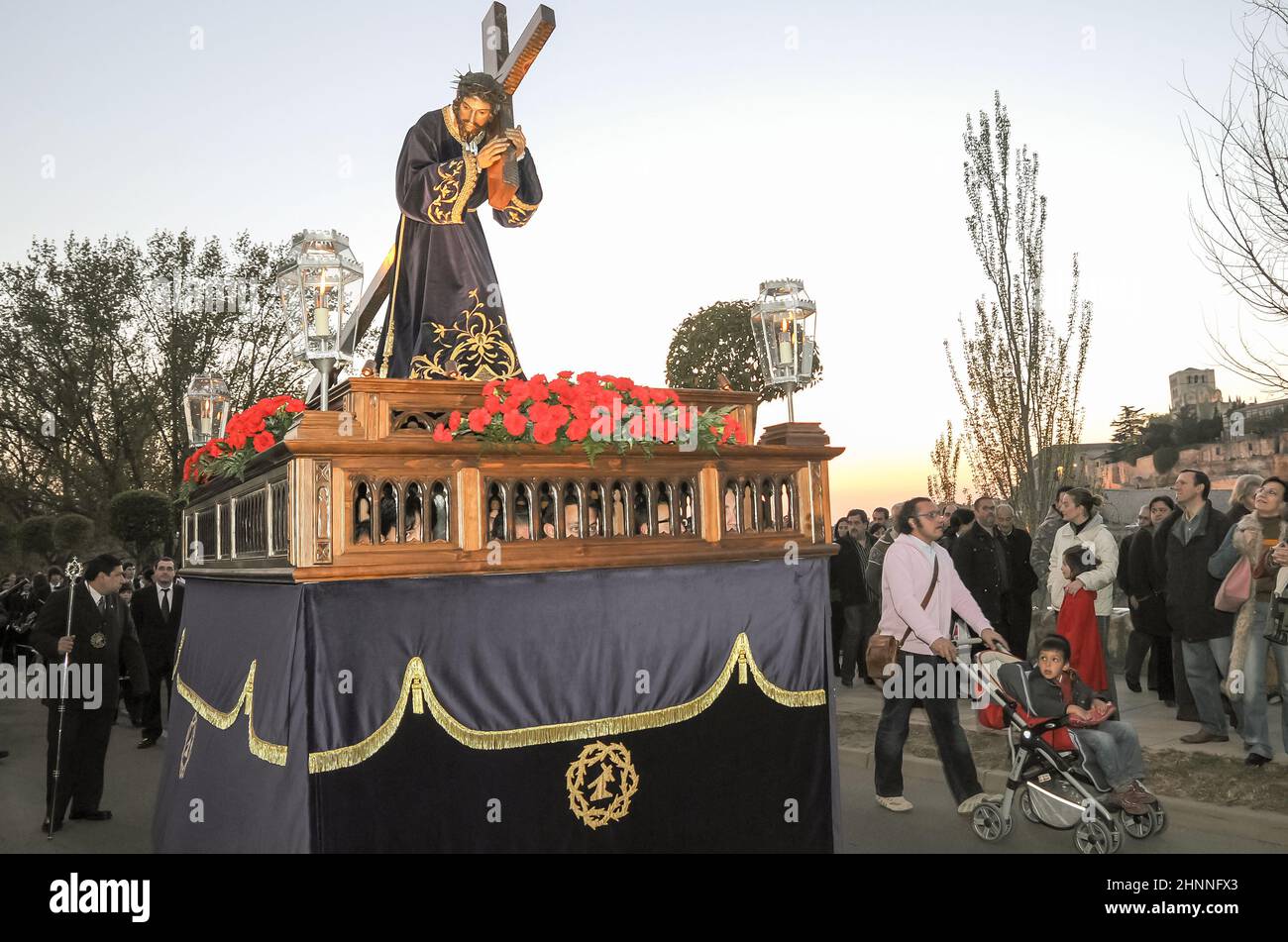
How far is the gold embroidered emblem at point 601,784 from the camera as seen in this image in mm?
4059

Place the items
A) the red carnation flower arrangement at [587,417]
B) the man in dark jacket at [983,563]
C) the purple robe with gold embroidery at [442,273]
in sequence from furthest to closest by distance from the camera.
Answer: the man in dark jacket at [983,563], the purple robe with gold embroidery at [442,273], the red carnation flower arrangement at [587,417]

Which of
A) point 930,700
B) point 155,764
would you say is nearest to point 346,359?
point 930,700

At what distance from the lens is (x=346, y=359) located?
15.3ft

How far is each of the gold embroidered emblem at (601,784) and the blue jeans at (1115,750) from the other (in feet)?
10.4

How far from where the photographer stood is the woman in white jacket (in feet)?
24.6

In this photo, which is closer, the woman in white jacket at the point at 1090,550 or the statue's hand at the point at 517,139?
the statue's hand at the point at 517,139

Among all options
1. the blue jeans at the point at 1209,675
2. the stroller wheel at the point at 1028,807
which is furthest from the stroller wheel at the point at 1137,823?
the blue jeans at the point at 1209,675

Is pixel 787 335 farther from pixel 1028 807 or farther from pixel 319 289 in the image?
pixel 1028 807

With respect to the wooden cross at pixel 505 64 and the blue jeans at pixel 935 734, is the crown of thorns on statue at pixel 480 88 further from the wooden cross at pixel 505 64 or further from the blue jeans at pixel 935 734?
the blue jeans at pixel 935 734

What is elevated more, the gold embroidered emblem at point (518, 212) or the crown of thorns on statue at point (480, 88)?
the crown of thorns on statue at point (480, 88)

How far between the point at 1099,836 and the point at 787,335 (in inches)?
134

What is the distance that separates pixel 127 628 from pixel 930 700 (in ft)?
23.4

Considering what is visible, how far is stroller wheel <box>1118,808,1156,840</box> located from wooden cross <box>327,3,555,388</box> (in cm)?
521
